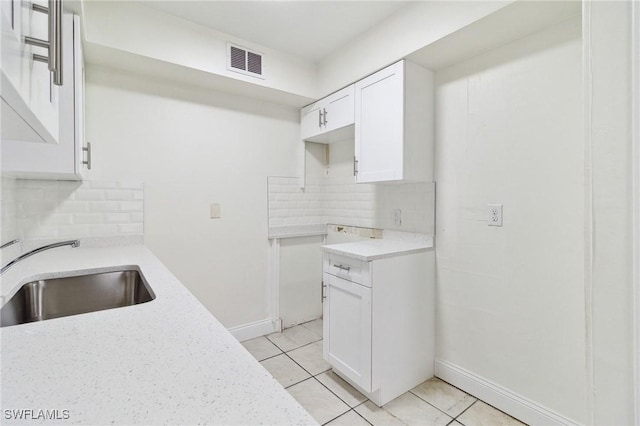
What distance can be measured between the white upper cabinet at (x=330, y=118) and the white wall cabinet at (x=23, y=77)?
6.58 ft

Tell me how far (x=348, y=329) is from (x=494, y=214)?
1.19 meters

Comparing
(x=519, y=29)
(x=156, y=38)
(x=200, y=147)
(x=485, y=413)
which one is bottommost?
(x=485, y=413)

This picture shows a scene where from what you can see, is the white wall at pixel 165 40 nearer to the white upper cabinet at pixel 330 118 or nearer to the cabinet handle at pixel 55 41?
the white upper cabinet at pixel 330 118

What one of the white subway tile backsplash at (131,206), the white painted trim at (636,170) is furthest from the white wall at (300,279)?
the white painted trim at (636,170)

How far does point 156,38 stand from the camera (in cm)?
205

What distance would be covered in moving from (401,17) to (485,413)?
2.56 metres

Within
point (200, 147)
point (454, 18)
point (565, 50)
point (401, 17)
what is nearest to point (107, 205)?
point (200, 147)

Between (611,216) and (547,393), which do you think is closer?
(611,216)

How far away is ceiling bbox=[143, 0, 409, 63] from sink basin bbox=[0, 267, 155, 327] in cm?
175

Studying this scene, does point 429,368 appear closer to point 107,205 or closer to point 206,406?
point 206,406

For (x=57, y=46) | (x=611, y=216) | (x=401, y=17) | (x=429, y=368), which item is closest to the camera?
(x=57, y=46)

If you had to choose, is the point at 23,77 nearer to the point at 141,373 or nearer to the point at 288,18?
the point at 141,373

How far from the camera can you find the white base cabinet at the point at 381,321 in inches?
73.0

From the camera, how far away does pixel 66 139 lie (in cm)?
150
